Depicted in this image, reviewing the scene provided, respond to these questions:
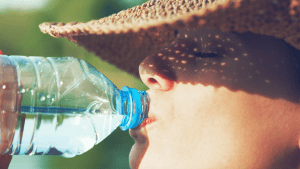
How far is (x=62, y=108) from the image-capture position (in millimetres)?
739

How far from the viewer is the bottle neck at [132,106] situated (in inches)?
27.2

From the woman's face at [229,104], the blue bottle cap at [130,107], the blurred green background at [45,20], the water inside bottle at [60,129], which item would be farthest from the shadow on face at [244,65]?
the blurred green background at [45,20]

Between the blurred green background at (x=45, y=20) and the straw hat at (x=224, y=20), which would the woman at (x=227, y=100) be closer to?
the straw hat at (x=224, y=20)

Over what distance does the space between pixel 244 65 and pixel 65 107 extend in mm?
385

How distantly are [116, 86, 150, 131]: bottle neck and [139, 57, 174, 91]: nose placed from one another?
0.14ft

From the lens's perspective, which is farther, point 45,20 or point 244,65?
point 45,20

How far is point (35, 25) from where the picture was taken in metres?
6.74

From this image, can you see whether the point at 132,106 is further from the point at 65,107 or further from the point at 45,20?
the point at 45,20

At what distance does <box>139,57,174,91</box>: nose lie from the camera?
0.63m

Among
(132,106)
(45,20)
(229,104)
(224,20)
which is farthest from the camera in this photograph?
(45,20)

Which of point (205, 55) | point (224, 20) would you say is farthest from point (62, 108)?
point (224, 20)

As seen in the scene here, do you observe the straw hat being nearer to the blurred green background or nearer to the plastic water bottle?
the plastic water bottle

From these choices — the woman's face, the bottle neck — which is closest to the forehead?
the woman's face

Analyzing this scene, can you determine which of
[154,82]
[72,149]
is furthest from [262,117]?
[72,149]
